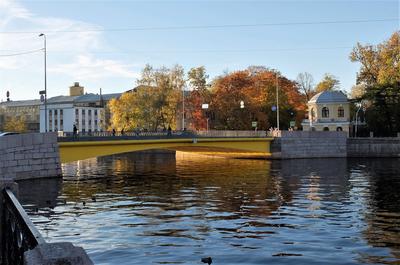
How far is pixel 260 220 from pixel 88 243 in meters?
7.30

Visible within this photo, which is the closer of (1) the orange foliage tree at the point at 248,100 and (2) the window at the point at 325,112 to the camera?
(1) the orange foliage tree at the point at 248,100

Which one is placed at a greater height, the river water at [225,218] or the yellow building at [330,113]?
the yellow building at [330,113]

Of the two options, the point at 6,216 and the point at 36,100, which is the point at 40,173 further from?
the point at 36,100

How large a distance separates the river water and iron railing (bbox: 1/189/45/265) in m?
4.80

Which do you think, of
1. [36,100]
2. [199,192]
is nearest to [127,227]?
[199,192]

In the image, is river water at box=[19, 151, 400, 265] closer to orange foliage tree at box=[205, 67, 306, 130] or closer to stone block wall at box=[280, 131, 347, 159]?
stone block wall at box=[280, 131, 347, 159]

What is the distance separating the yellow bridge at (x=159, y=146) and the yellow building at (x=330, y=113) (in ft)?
53.8

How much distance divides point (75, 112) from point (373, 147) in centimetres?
8859

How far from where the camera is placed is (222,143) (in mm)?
55719

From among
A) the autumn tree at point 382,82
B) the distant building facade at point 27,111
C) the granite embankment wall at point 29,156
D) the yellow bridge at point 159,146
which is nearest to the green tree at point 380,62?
the autumn tree at point 382,82

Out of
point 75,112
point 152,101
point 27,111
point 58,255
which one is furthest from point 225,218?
point 27,111

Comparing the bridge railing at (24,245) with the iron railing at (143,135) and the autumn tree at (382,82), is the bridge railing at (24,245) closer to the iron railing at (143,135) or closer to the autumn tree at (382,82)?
the iron railing at (143,135)

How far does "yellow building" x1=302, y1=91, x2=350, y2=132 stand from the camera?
249ft

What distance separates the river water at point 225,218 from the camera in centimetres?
1511
